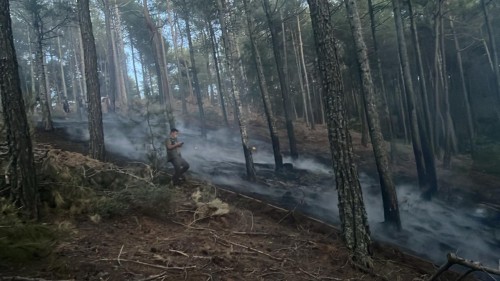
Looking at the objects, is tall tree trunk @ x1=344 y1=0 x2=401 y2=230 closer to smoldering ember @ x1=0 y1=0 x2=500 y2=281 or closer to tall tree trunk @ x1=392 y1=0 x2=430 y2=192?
smoldering ember @ x1=0 y1=0 x2=500 y2=281

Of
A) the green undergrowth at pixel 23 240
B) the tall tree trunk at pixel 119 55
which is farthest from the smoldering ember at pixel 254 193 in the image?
the tall tree trunk at pixel 119 55

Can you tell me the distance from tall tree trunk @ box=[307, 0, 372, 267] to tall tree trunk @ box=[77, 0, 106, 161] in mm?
7350

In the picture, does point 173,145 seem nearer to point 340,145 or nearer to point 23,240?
point 340,145

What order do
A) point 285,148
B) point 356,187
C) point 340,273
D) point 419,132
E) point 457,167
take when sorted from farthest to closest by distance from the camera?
point 285,148, point 457,167, point 419,132, point 356,187, point 340,273

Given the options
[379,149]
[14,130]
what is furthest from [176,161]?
[379,149]

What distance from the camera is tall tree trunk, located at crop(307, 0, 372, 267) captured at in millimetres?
6625

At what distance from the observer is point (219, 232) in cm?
697

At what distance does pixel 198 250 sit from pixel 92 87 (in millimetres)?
7550

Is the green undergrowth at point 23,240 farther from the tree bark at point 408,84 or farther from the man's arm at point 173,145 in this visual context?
the tree bark at point 408,84

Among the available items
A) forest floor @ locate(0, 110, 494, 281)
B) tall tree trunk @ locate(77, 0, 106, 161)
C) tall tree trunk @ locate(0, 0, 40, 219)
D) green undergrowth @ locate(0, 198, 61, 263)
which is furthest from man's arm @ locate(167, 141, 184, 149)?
green undergrowth @ locate(0, 198, 61, 263)

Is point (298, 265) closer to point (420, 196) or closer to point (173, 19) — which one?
point (420, 196)

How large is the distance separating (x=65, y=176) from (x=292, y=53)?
2497cm

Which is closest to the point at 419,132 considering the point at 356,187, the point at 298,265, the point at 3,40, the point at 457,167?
→ the point at 457,167

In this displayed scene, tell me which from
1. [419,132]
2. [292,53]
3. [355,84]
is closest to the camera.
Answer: [419,132]
